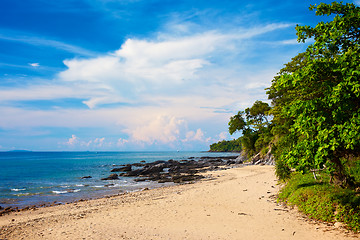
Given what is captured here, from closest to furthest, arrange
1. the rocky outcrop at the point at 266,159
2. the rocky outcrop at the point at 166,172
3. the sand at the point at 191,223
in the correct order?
the sand at the point at 191,223 → the rocky outcrop at the point at 166,172 → the rocky outcrop at the point at 266,159

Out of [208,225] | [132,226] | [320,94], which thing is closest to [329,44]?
[320,94]

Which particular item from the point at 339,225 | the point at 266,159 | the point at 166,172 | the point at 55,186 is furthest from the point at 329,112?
the point at 166,172

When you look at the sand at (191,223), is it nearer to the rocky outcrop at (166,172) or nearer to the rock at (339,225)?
the rock at (339,225)

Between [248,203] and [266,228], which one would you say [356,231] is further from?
[248,203]

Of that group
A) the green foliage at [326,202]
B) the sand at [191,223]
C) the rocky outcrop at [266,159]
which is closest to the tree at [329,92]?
the green foliage at [326,202]

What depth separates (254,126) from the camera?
5472cm

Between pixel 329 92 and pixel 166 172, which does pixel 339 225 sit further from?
pixel 166 172

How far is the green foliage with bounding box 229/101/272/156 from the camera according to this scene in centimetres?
5191

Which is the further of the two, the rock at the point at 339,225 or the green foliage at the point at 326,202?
the green foliage at the point at 326,202

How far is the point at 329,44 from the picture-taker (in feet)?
28.3

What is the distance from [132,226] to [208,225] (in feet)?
11.6

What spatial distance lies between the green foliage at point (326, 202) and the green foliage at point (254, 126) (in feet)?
127

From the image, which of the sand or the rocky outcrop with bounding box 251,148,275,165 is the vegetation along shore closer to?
the sand

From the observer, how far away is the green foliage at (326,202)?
30.5 ft
